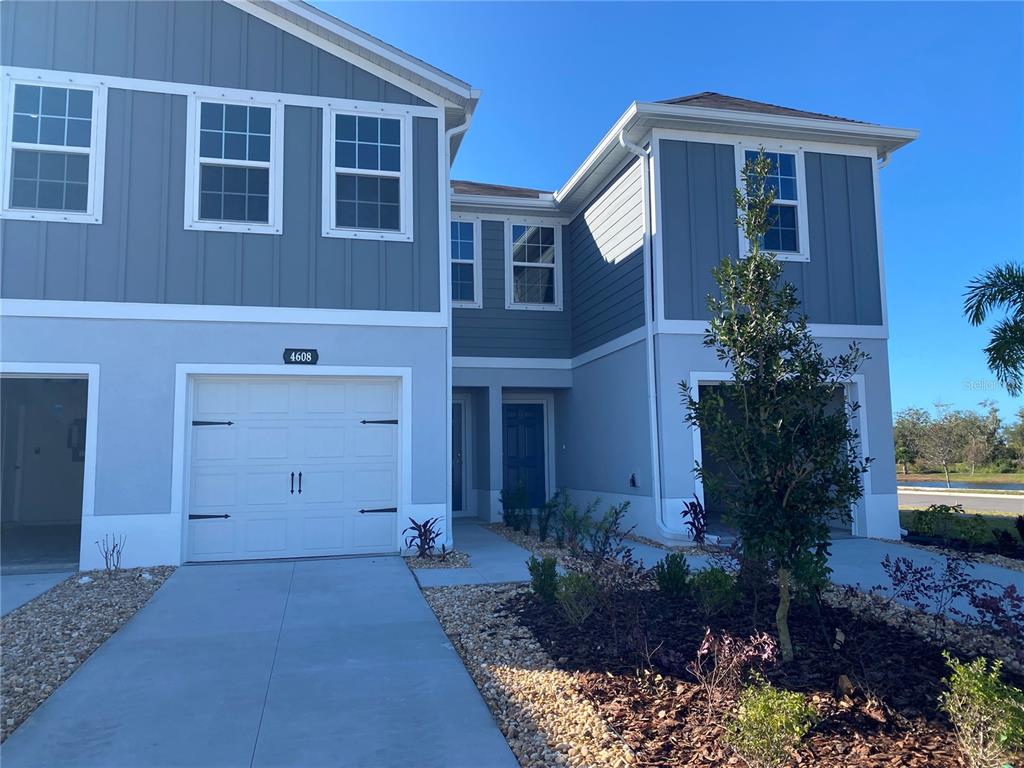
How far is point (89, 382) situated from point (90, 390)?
0.13 meters

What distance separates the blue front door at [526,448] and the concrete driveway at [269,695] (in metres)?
7.03

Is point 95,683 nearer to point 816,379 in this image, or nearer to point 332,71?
point 816,379

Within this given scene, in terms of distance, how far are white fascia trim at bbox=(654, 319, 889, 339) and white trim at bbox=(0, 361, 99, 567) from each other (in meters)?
7.02

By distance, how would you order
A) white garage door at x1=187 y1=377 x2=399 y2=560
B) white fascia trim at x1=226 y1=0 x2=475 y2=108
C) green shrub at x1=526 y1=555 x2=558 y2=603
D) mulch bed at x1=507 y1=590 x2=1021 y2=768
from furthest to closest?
white fascia trim at x1=226 y1=0 x2=475 y2=108, white garage door at x1=187 y1=377 x2=399 y2=560, green shrub at x1=526 y1=555 x2=558 y2=603, mulch bed at x1=507 y1=590 x2=1021 y2=768

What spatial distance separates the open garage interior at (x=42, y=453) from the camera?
12.2m

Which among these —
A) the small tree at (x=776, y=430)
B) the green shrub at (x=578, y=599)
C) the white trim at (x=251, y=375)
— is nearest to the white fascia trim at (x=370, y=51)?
the white trim at (x=251, y=375)

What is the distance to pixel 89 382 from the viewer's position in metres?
8.10

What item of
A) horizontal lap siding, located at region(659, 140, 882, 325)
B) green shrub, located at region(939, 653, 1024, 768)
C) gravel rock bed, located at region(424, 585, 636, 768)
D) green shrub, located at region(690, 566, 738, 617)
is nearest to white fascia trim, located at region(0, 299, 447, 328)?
horizontal lap siding, located at region(659, 140, 882, 325)

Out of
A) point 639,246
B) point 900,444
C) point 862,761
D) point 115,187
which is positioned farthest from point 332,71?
point 900,444

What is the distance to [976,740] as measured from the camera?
3336 millimetres

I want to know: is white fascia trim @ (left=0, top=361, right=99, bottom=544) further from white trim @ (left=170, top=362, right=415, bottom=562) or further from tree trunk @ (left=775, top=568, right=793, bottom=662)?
tree trunk @ (left=775, top=568, right=793, bottom=662)

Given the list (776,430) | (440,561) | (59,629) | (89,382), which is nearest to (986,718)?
(776,430)

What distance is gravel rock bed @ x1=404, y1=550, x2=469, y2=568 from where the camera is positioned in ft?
27.0

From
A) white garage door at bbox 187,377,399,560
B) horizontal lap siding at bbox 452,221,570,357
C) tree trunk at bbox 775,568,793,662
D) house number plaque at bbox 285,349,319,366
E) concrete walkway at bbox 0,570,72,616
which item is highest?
horizontal lap siding at bbox 452,221,570,357
